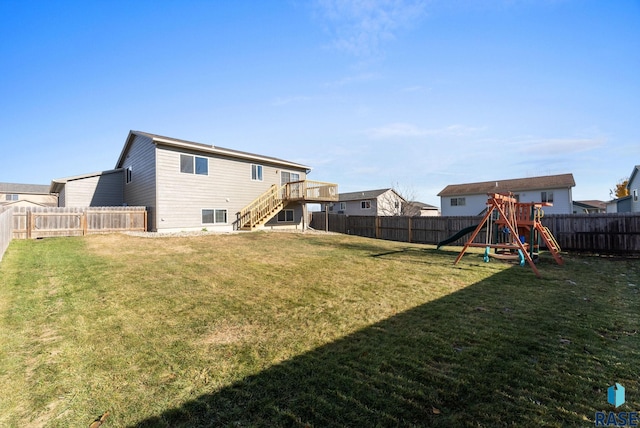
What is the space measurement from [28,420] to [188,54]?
14.7m

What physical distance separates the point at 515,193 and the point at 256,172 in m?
28.5

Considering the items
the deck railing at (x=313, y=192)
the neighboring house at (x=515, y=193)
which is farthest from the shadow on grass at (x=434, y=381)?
the neighboring house at (x=515, y=193)

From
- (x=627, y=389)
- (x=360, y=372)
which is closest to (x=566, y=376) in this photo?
(x=627, y=389)

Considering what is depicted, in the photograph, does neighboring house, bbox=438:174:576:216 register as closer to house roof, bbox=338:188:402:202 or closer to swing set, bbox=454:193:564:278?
house roof, bbox=338:188:402:202

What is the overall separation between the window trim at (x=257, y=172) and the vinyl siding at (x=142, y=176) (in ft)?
21.2

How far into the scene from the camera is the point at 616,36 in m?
8.33

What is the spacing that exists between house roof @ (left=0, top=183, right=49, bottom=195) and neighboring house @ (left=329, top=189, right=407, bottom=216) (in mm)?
45359

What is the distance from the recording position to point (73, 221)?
48.9 feet

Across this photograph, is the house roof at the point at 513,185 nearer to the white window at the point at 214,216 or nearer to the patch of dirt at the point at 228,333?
the white window at the point at 214,216

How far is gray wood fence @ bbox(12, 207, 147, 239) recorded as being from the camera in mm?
13795

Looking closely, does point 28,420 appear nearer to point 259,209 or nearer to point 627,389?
point 627,389

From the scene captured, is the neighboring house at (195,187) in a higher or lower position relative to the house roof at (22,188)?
lower

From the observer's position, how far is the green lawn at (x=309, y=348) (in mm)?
2627

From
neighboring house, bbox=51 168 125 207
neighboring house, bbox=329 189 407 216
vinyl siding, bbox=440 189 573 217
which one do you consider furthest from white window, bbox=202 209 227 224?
vinyl siding, bbox=440 189 573 217
